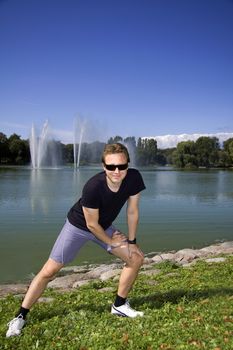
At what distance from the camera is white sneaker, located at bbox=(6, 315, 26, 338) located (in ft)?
17.1

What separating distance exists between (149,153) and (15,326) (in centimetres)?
16984

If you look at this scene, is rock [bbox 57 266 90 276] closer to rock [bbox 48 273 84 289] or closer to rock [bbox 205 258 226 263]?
rock [bbox 48 273 84 289]

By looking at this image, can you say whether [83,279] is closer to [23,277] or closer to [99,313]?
[23,277]

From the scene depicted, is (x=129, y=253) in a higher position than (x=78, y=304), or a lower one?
higher

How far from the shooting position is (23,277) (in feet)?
37.0

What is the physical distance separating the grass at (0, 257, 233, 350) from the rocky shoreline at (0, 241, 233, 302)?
1.13 m

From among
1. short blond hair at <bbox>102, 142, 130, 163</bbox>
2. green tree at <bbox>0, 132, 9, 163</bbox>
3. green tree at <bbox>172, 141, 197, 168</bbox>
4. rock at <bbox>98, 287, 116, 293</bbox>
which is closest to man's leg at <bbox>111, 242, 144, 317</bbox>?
short blond hair at <bbox>102, 142, 130, 163</bbox>

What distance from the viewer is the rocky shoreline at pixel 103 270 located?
9180 mm

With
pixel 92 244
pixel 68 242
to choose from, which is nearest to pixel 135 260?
pixel 68 242

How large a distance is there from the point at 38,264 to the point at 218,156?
148 metres

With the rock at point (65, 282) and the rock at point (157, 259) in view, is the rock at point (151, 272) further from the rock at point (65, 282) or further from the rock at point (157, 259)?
the rock at point (157, 259)

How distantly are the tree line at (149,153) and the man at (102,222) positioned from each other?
85.8 metres

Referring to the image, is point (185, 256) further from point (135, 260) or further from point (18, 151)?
point (18, 151)

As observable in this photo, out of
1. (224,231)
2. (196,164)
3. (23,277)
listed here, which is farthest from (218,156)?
(23,277)
